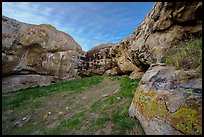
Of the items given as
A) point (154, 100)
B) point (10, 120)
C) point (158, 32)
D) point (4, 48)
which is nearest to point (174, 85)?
point (154, 100)

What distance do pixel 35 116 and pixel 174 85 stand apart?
519 centimetres

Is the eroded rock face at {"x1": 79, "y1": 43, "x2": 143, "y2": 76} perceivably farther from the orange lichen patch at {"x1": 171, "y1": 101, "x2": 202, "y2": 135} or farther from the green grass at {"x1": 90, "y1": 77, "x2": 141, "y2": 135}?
the orange lichen patch at {"x1": 171, "y1": 101, "x2": 202, "y2": 135}

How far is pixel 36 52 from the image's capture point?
44.1 feet

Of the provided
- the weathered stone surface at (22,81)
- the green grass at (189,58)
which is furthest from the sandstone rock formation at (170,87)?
the weathered stone surface at (22,81)

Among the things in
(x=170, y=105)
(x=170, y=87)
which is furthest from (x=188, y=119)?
(x=170, y=87)

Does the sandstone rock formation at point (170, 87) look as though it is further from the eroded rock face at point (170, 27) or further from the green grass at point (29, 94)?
the green grass at point (29, 94)

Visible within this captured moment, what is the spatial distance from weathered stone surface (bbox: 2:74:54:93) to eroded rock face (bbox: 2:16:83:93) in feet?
1.30

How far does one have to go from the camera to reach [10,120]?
5.54m

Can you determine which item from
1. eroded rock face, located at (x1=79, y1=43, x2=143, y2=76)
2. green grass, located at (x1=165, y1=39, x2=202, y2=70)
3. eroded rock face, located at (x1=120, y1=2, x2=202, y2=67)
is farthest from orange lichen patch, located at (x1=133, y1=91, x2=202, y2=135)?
eroded rock face, located at (x1=79, y1=43, x2=143, y2=76)

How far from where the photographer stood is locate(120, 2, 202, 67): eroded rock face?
174 inches

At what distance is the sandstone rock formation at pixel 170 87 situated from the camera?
2533 mm

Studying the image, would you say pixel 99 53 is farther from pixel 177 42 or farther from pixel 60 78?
pixel 177 42

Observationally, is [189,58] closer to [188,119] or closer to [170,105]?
[170,105]

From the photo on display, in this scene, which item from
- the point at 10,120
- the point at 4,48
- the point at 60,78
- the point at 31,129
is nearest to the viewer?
the point at 31,129
